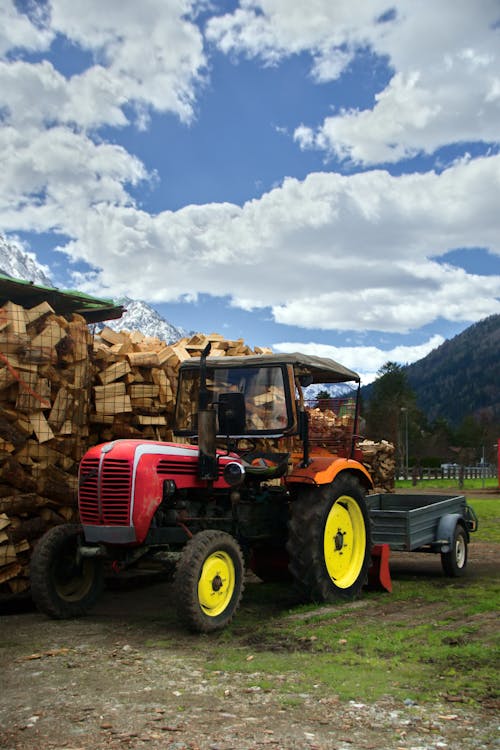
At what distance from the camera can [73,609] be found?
263 inches

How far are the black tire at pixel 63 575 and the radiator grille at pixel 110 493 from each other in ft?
1.63

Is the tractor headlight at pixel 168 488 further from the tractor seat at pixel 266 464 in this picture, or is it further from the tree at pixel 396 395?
the tree at pixel 396 395

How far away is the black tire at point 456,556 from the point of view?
8.91m

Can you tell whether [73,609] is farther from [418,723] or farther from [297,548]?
[418,723]

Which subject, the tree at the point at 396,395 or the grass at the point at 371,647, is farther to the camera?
the tree at the point at 396,395

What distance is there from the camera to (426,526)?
8.77m

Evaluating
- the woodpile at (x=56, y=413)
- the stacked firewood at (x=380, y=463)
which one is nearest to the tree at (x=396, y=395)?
the stacked firewood at (x=380, y=463)

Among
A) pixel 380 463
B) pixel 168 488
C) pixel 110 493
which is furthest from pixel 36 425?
pixel 380 463

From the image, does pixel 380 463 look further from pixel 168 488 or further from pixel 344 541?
pixel 168 488

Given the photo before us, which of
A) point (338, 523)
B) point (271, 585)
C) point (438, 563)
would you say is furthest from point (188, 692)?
point (438, 563)

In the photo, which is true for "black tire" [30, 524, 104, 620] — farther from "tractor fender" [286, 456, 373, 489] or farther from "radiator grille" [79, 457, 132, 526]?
"tractor fender" [286, 456, 373, 489]

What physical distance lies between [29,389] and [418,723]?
17.5 ft

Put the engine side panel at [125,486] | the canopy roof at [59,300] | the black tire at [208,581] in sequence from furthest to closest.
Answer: the canopy roof at [59,300], the engine side panel at [125,486], the black tire at [208,581]

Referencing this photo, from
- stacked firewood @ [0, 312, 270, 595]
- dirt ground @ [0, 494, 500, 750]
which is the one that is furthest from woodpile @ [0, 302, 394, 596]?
dirt ground @ [0, 494, 500, 750]
